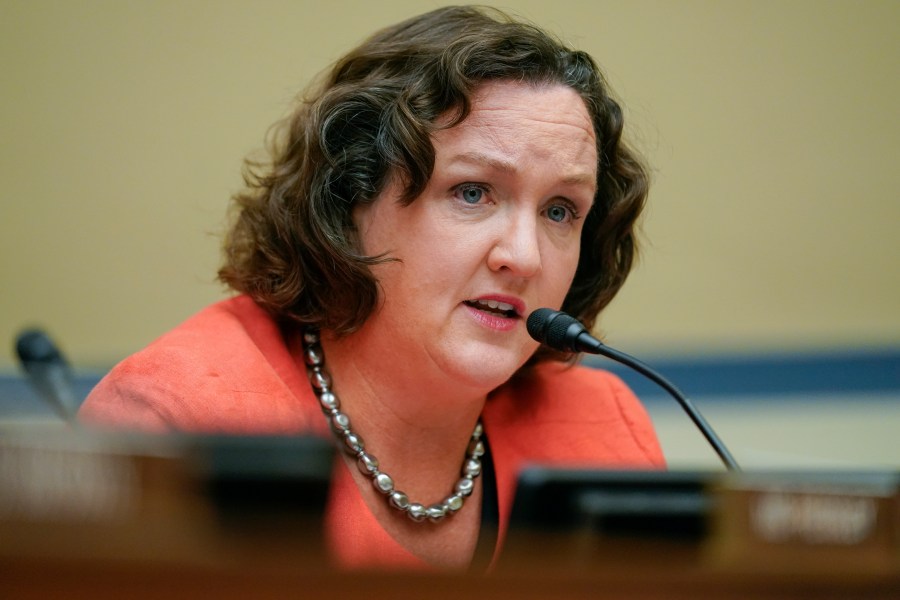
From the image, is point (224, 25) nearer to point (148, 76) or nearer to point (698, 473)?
point (148, 76)

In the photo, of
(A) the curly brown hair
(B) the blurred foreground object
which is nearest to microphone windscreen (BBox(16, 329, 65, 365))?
(A) the curly brown hair

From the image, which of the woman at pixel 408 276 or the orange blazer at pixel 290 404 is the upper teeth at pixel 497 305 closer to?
the woman at pixel 408 276

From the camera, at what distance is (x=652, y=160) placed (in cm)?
267

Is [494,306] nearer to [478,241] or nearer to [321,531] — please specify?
[478,241]

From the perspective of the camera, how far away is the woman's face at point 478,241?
138 cm

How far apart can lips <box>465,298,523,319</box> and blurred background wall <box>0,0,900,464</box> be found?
4.64 ft

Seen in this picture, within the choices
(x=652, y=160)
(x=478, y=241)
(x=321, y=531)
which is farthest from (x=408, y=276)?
(x=652, y=160)

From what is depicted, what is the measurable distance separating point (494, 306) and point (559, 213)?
0.20m

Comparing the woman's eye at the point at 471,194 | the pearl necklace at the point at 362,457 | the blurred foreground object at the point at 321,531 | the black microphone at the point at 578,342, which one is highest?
the woman's eye at the point at 471,194

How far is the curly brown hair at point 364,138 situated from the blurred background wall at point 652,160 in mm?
1141

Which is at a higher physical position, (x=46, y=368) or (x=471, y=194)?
(x=471, y=194)

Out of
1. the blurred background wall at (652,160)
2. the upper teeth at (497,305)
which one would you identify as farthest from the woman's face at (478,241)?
the blurred background wall at (652,160)

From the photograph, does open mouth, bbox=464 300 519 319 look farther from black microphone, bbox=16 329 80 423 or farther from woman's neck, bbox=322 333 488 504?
black microphone, bbox=16 329 80 423

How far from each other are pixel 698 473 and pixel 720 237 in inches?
98.1
